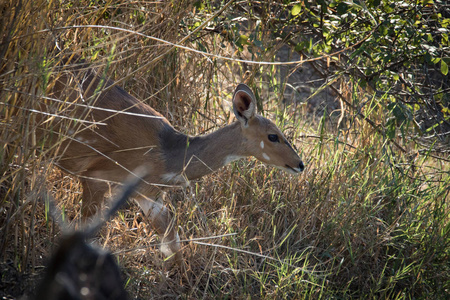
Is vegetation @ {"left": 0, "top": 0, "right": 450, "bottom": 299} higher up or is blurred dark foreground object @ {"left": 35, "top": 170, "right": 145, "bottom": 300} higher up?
blurred dark foreground object @ {"left": 35, "top": 170, "right": 145, "bottom": 300}

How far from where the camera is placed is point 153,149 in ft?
13.3

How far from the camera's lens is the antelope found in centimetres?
391

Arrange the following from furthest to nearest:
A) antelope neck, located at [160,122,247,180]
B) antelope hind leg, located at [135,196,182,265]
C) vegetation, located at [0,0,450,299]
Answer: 1. antelope neck, located at [160,122,247,180]
2. antelope hind leg, located at [135,196,182,265]
3. vegetation, located at [0,0,450,299]

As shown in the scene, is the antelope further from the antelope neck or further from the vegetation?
the vegetation

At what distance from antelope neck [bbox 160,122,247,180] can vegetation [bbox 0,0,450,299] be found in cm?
25

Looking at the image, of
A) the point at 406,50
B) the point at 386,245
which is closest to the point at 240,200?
the point at 386,245

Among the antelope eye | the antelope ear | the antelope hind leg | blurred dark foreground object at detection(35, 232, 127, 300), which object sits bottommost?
the antelope hind leg

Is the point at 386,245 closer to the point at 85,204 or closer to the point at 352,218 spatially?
the point at 352,218

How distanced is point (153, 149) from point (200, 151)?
1.08ft

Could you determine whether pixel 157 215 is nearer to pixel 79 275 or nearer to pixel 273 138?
pixel 273 138

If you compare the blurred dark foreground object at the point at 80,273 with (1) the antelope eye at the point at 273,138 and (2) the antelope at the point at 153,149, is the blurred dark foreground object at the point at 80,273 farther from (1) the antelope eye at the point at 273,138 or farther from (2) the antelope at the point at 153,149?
(1) the antelope eye at the point at 273,138

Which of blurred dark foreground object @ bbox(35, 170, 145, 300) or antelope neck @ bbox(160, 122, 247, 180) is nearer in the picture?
blurred dark foreground object @ bbox(35, 170, 145, 300)

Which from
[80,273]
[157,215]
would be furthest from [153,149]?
[80,273]

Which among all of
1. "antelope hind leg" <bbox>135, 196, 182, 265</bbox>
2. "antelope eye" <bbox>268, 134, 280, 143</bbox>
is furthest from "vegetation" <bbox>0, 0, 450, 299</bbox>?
"antelope eye" <bbox>268, 134, 280, 143</bbox>
